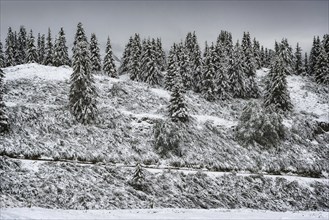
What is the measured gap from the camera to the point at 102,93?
55.2 metres

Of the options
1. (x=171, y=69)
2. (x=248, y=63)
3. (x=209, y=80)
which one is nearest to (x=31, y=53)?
(x=171, y=69)

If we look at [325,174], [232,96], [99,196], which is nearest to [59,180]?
[99,196]

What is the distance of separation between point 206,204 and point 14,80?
39.1 metres

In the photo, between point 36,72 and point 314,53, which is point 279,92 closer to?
point 314,53

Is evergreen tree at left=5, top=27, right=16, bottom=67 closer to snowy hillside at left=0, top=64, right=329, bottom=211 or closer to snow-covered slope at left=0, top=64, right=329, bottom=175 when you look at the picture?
snow-covered slope at left=0, top=64, right=329, bottom=175

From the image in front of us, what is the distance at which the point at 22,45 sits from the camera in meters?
93.7

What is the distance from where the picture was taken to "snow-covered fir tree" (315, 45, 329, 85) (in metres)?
73.6

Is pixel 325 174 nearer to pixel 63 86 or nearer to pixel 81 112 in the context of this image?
pixel 81 112

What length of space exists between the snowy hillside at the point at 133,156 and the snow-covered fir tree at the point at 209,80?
7.39ft

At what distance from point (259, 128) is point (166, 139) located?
16.1 m

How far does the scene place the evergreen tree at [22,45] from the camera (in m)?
89.4

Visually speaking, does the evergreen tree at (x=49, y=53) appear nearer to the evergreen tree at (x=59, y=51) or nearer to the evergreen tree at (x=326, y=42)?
the evergreen tree at (x=59, y=51)

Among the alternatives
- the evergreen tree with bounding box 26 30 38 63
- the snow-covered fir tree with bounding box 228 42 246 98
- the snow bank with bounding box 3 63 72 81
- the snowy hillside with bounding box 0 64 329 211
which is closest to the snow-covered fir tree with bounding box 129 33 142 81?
the snowy hillside with bounding box 0 64 329 211

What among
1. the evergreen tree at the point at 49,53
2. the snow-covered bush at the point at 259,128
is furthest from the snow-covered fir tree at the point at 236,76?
the evergreen tree at the point at 49,53
